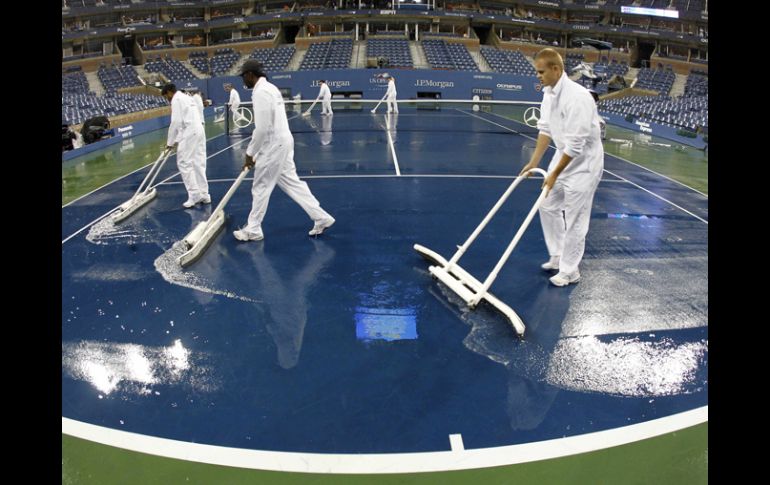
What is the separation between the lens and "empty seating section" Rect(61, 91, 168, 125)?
21344 mm

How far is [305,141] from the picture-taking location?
15977mm

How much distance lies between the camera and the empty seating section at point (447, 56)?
121ft

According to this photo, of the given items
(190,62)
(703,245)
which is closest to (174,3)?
(190,62)

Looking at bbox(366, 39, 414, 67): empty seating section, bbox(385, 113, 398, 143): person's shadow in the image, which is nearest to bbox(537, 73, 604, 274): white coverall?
bbox(385, 113, 398, 143): person's shadow

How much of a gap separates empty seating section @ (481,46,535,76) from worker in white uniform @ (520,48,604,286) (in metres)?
33.6

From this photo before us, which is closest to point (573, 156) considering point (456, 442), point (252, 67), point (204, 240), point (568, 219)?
point (568, 219)

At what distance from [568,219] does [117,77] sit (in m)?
39.8

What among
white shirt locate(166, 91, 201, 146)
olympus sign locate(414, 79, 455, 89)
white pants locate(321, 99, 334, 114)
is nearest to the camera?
white shirt locate(166, 91, 201, 146)

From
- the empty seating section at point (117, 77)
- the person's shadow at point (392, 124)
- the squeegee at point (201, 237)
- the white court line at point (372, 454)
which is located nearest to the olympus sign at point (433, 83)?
the person's shadow at point (392, 124)

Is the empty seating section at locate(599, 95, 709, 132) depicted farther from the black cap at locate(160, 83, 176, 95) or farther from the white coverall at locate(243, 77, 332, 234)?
the black cap at locate(160, 83, 176, 95)

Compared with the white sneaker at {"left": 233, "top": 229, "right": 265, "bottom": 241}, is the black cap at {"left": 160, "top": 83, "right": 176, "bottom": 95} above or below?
above

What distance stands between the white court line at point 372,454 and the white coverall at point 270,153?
3889 mm

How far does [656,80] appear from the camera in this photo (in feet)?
126

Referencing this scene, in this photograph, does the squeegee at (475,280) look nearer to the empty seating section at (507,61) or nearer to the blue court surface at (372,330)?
the blue court surface at (372,330)
